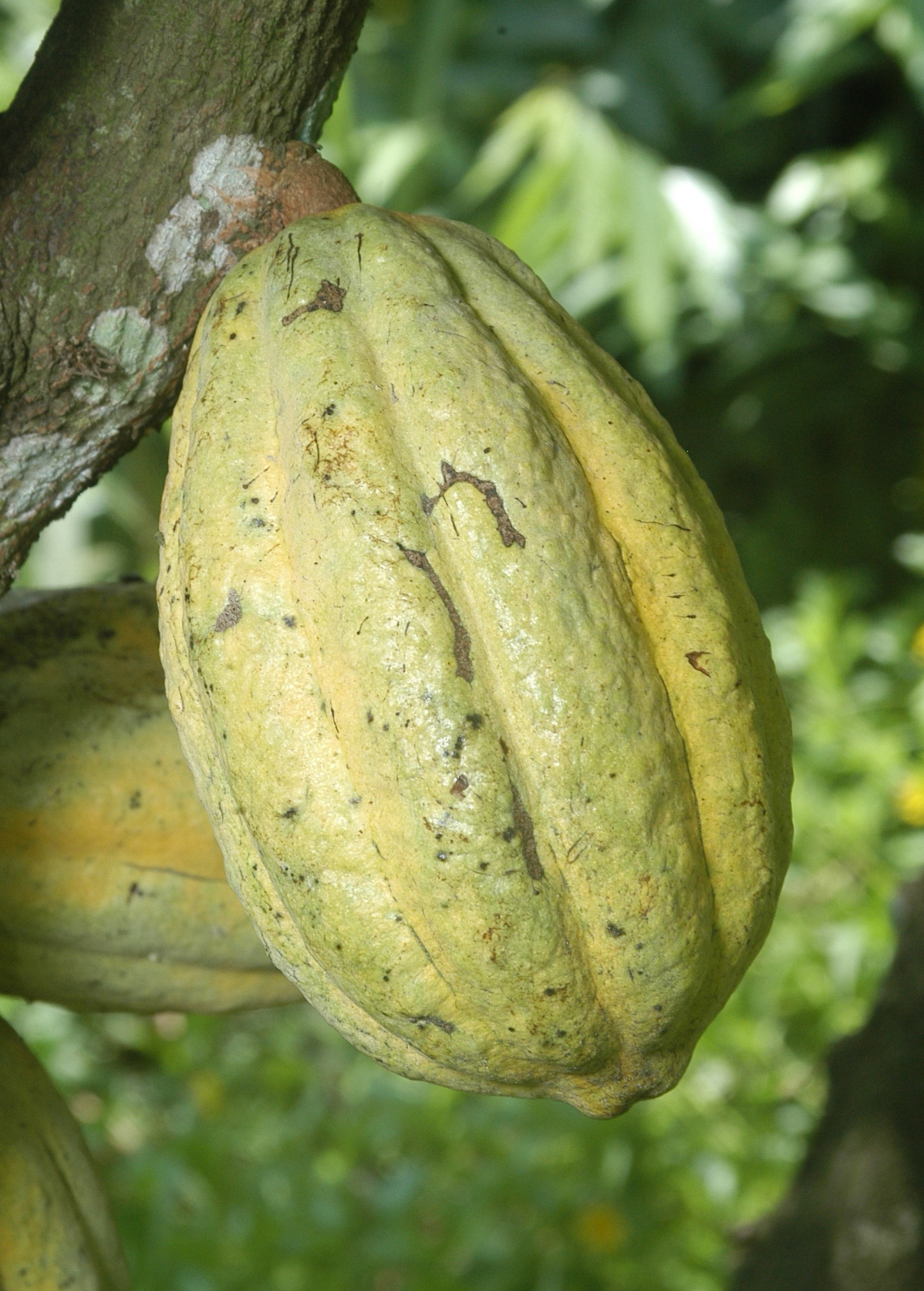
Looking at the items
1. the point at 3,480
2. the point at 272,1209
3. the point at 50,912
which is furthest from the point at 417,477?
the point at 272,1209

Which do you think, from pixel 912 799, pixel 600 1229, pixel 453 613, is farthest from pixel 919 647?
pixel 453 613

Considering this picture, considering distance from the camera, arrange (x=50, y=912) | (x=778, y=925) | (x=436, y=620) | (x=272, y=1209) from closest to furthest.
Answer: (x=436, y=620) < (x=50, y=912) < (x=272, y=1209) < (x=778, y=925)

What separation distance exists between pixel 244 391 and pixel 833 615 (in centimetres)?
283

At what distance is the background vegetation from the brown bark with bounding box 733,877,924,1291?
0.66 feet

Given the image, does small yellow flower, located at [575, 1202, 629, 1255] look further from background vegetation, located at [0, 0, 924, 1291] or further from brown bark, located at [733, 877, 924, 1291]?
brown bark, located at [733, 877, 924, 1291]

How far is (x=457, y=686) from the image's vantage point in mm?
760

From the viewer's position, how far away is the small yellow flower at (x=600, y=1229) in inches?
93.7

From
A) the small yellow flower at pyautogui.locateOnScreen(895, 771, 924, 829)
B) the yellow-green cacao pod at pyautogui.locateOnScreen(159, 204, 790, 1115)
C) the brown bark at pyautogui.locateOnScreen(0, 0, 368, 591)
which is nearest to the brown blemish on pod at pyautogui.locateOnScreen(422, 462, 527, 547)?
the yellow-green cacao pod at pyautogui.locateOnScreen(159, 204, 790, 1115)

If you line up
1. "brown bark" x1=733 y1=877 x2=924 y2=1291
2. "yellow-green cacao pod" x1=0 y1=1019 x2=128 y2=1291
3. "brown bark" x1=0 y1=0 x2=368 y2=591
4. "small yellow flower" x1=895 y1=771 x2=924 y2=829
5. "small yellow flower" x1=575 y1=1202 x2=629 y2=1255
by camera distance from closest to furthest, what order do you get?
"brown bark" x1=0 y1=0 x2=368 y2=591, "yellow-green cacao pod" x1=0 y1=1019 x2=128 y2=1291, "brown bark" x1=733 y1=877 x2=924 y2=1291, "small yellow flower" x1=575 y1=1202 x2=629 y2=1255, "small yellow flower" x1=895 y1=771 x2=924 y2=829

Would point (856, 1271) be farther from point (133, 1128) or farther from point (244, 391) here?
point (133, 1128)

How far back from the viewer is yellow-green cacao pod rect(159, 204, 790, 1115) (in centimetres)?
76

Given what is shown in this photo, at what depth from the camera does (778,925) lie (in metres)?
3.16

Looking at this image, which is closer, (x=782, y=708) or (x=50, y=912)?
(x=782, y=708)

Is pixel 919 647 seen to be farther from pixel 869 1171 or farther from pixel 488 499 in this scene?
pixel 488 499
